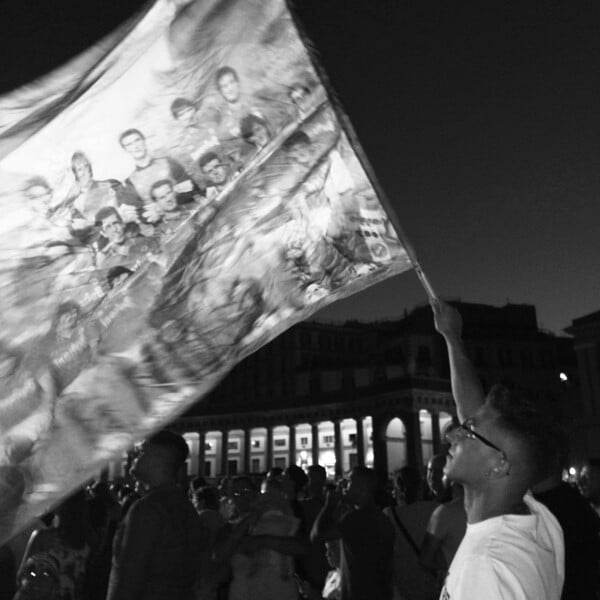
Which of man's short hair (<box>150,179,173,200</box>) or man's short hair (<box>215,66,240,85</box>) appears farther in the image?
man's short hair (<box>215,66,240,85</box>)

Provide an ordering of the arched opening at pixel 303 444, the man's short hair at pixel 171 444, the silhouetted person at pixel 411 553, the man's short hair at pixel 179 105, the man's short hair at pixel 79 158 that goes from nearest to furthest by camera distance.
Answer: the man's short hair at pixel 79 158, the man's short hair at pixel 179 105, the man's short hair at pixel 171 444, the silhouetted person at pixel 411 553, the arched opening at pixel 303 444

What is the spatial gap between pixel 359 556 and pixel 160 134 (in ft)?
11.6

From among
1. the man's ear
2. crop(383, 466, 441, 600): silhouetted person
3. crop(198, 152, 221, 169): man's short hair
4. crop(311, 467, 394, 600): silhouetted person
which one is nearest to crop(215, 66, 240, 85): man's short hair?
crop(198, 152, 221, 169): man's short hair

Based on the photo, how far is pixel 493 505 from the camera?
2.41m

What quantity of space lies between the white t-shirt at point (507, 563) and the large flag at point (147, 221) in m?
1.36

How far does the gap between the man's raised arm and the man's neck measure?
1.07m

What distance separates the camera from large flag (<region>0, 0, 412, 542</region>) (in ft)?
8.70

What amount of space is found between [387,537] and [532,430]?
121 inches

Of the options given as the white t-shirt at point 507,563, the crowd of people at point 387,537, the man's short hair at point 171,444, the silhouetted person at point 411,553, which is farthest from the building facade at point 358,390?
the white t-shirt at point 507,563

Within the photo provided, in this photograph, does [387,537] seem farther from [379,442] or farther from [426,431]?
[426,431]

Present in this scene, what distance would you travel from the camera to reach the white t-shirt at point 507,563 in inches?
79.4

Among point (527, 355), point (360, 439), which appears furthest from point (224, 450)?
point (527, 355)

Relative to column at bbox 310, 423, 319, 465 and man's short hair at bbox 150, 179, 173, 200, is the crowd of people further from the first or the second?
column at bbox 310, 423, 319, 465

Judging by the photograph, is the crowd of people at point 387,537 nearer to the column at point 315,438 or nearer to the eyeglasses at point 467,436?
the eyeglasses at point 467,436
